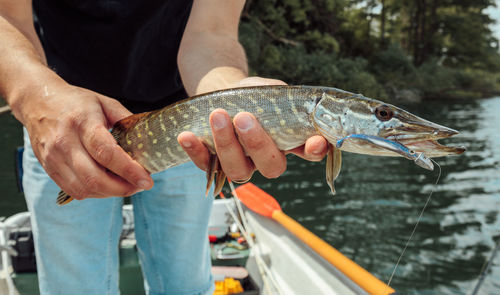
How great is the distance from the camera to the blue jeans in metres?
1.46

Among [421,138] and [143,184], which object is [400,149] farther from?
[143,184]

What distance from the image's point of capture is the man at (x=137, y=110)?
1220 millimetres

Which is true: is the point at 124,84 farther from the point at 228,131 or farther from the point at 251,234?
the point at 251,234

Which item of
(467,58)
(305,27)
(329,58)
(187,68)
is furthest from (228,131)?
(467,58)

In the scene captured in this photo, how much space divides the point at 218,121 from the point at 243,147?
14 cm

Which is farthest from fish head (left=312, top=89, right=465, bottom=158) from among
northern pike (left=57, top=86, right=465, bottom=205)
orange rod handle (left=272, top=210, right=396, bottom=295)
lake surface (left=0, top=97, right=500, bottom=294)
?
lake surface (left=0, top=97, right=500, bottom=294)

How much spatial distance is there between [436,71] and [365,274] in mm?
26051

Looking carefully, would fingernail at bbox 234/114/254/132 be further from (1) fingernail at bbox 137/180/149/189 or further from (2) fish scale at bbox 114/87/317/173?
(1) fingernail at bbox 137/180/149/189

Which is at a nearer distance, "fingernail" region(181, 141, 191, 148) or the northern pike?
the northern pike

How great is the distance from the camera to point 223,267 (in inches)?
116

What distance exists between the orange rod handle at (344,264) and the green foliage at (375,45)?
15.6 m

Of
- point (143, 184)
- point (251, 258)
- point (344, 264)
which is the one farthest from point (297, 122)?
point (251, 258)

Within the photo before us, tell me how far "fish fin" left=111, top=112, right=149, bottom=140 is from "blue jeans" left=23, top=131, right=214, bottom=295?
312mm

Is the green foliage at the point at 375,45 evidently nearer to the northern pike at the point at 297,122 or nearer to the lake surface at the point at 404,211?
the lake surface at the point at 404,211
